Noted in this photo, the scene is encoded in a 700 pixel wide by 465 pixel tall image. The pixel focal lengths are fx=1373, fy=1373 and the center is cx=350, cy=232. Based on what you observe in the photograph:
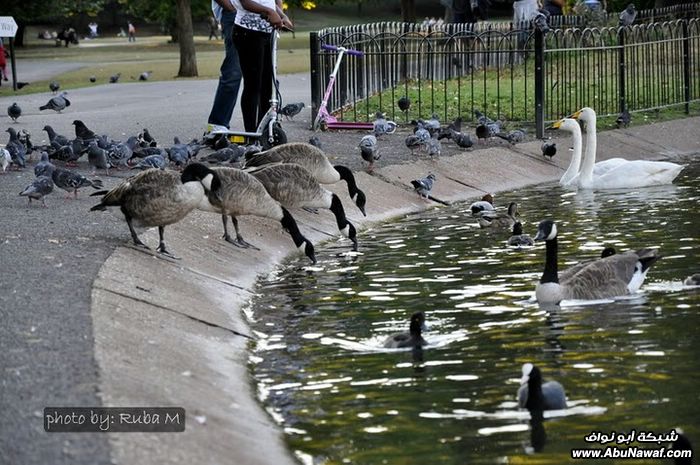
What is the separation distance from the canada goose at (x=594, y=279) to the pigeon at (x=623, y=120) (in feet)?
42.7

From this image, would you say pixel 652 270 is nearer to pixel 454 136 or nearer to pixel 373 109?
pixel 454 136

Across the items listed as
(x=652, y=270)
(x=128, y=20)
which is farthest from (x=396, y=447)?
(x=128, y=20)

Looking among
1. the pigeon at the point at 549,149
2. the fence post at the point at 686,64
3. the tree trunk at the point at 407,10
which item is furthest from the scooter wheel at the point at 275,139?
the tree trunk at the point at 407,10

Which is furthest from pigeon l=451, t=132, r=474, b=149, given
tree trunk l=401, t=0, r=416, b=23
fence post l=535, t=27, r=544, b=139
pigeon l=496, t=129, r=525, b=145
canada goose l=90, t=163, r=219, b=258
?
tree trunk l=401, t=0, r=416, b=23

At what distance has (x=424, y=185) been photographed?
18.2 metres

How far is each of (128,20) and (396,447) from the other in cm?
10361

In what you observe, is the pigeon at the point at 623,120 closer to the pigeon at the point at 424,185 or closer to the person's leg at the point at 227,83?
the pigeon at the point at 424,185

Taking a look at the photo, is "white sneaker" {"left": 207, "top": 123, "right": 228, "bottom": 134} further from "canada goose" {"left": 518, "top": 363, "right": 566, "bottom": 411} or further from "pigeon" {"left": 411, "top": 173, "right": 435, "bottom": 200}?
"canada goose" {"left": 518, "top": 363, "right": 566, "bottom": 411}

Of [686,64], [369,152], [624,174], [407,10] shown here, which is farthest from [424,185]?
[407,10]

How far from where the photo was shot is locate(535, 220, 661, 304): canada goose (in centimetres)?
1134

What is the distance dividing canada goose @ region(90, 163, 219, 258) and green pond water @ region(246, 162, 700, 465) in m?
1.07

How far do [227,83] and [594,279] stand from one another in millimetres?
9100

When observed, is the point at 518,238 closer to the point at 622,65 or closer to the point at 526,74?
the point at 622,65

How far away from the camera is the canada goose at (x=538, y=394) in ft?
26.5
